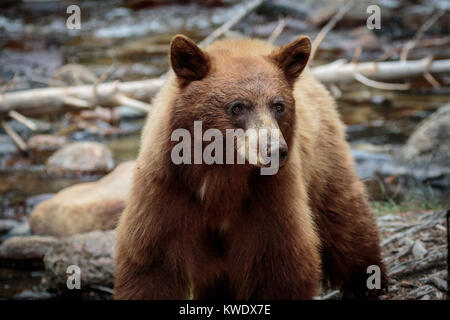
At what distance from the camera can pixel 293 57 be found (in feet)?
11.7

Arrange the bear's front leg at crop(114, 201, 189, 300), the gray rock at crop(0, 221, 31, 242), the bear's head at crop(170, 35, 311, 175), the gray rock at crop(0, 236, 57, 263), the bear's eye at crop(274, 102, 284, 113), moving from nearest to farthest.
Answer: the bear's head at crop(170, 35, 311, 175), the bear's eye at crop(274, 102, 284, 113), the bear's front leg at crop(114, 201, 189, 300), the gray rock at crop(0, 236, 57, 263), the gray rock at crop(0, 221, 31, 242)

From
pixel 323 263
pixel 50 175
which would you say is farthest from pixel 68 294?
pixel 50 175

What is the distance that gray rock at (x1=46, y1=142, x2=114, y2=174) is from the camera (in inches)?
344

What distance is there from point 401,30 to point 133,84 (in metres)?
10.0

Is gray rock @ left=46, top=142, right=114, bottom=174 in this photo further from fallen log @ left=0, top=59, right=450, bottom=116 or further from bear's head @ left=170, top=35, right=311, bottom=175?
bear's head @ left=170, top=35, right=311, bottom=175

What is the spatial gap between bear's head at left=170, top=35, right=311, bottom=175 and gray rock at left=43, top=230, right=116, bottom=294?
2247mm

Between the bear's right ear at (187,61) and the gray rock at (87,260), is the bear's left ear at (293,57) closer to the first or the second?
the bear's right ear at (187,61)

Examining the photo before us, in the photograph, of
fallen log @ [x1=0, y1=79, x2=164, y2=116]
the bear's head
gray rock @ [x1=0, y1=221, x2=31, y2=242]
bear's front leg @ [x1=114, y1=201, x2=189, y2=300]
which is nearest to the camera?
the bear's head

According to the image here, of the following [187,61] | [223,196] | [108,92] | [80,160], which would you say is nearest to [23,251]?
[80,160]

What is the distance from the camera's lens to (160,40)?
15.4 metres

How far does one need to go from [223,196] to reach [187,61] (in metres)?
0.79

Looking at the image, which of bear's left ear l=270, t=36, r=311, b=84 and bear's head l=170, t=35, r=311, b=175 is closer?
bear's head l=170, t=35, r=311, b=175

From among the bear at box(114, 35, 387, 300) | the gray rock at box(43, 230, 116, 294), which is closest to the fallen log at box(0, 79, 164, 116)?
the gray rock at box(43, 230, 116, 294)

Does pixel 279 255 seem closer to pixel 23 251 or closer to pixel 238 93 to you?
pixel 238 93
